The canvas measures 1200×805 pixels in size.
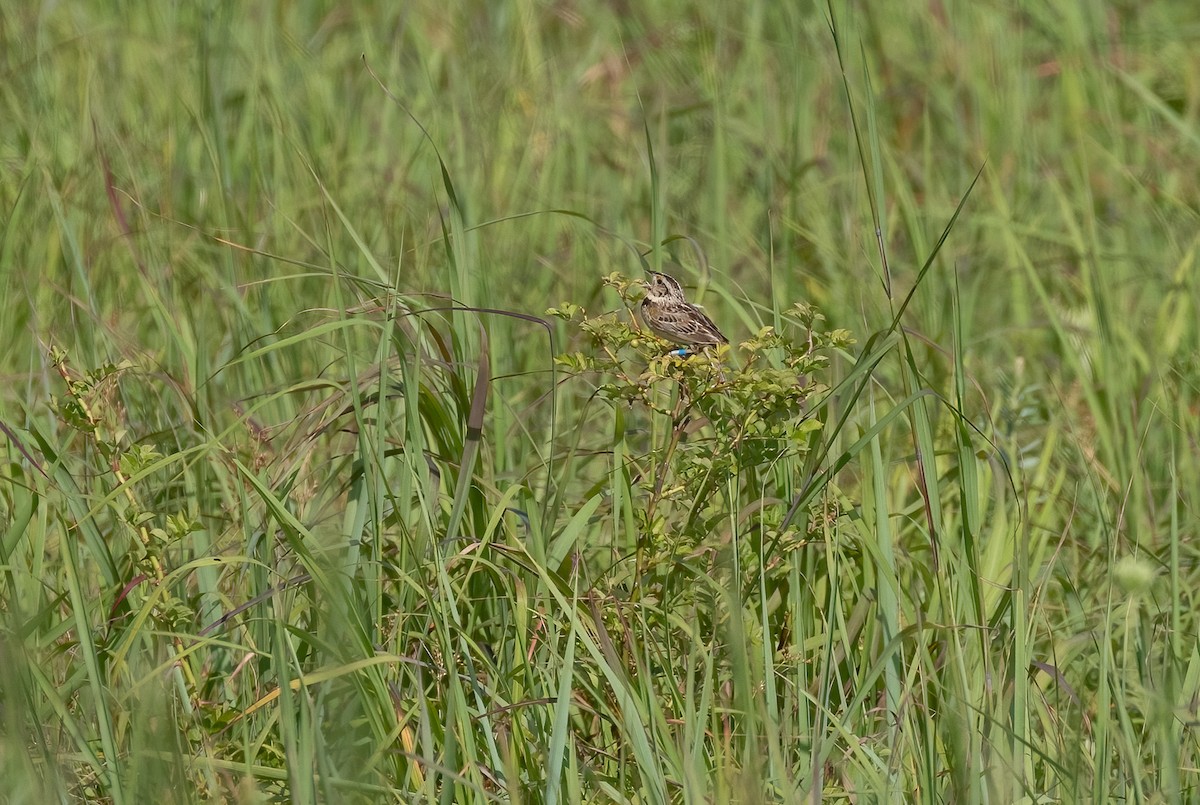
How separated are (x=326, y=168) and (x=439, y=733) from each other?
265 centimetres

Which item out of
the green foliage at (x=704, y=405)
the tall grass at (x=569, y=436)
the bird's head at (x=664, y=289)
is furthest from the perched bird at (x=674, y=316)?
the green foliage at (x=704, y=405)

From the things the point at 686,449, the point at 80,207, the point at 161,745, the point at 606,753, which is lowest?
the point at 606,753

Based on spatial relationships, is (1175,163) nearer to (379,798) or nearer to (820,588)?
(820,588)

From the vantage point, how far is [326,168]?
489cm

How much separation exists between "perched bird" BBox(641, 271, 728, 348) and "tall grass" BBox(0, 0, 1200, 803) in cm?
18

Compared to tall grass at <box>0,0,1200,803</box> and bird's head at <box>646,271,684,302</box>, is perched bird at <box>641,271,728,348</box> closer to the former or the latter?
bird's head at <box>646,271,684,302</box>

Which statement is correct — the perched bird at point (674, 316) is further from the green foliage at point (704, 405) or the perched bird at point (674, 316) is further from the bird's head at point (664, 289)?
the green foliage at point (704, 405)

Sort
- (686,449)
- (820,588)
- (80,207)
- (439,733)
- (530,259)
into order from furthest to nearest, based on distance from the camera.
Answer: (530,259) < (80,207) < (820,588) < (686,449) < (439,733)

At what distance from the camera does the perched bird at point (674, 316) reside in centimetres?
364

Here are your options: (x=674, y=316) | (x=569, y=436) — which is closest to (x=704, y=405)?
(x=674, y=316)

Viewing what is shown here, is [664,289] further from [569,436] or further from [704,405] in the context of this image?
[704,405]

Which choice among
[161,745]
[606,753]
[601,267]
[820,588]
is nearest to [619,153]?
[601,267]

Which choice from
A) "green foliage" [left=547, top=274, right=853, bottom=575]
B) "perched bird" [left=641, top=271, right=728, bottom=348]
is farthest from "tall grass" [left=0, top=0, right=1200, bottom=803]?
"perched bird" [left=641, top=271, right=728, bottom=348]

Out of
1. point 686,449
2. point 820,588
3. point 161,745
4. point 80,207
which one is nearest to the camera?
point 161,745
